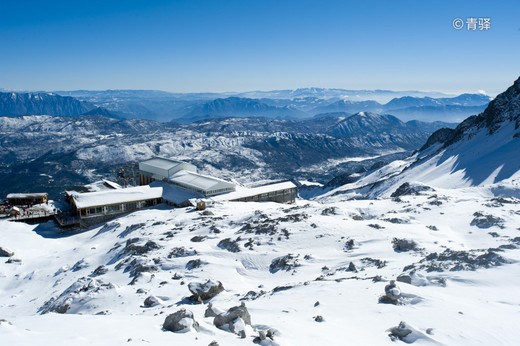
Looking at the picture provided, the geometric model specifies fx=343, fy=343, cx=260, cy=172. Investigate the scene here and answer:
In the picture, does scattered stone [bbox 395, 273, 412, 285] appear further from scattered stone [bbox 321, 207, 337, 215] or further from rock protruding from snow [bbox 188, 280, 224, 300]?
scattered stone [bbox 321, 207, 337, 215]

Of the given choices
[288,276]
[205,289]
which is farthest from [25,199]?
[288,276]

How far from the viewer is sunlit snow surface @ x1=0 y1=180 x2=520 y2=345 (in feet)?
46.7

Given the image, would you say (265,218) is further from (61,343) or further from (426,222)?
(61,343)

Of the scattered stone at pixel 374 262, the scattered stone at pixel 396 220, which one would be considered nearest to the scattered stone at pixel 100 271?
the scattered stone at pixel 374 262

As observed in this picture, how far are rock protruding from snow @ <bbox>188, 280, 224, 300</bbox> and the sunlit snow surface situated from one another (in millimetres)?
783

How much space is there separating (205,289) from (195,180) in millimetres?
45687

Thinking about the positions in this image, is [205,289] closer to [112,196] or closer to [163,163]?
[112,196]

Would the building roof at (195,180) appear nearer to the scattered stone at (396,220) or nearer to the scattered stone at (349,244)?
the scattered stone at (396,220)

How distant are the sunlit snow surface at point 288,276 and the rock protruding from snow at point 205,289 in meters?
0.78

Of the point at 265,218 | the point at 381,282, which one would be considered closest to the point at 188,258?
the point at 265,218

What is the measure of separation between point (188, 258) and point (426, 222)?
2390 cm

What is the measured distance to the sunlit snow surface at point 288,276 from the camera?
1424 centimetres

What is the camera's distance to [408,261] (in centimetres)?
2480

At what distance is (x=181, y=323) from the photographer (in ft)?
48.6
